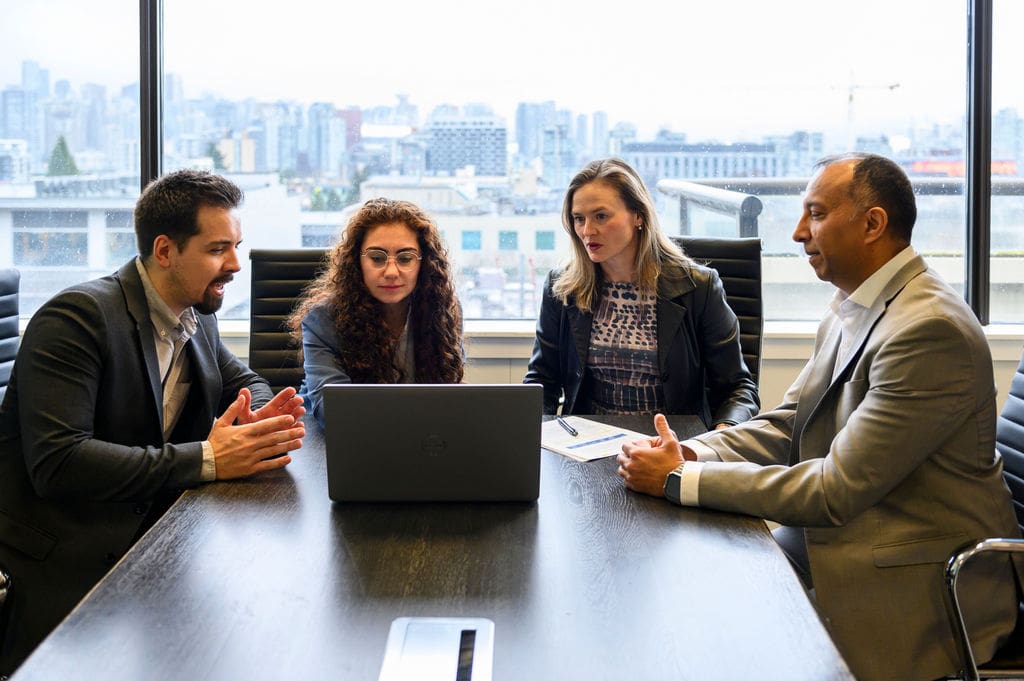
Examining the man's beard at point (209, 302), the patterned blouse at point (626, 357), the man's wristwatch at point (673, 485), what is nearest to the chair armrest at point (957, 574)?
the man's wristwatch at point (673, 485)

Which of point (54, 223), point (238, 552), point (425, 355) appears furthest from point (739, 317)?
point (54, 223)

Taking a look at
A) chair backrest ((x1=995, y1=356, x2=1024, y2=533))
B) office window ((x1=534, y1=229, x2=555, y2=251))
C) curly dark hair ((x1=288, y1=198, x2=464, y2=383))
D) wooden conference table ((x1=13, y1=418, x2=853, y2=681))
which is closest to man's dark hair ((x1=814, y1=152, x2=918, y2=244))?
chair backrest ((x1=995, y1=356, x2=1024, y2=533))

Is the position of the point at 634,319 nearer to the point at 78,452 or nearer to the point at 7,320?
the point at 78,452

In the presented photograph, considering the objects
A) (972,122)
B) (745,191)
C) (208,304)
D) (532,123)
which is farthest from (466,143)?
(972,122)

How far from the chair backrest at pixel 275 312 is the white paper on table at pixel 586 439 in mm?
883

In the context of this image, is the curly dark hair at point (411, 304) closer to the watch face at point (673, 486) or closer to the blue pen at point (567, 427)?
the blue pen at point (567, 427)

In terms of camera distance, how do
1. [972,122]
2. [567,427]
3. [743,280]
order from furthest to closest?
[972,122] < [743,280] < [567,427]

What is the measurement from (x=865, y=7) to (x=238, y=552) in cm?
320

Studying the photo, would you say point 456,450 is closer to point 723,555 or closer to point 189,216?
point 723,555

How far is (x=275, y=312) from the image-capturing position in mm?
2922

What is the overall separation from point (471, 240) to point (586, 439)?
1785 mm

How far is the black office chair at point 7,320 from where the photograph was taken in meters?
2.54

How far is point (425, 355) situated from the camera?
2.65 m

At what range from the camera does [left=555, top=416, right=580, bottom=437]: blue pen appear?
2279 mm
